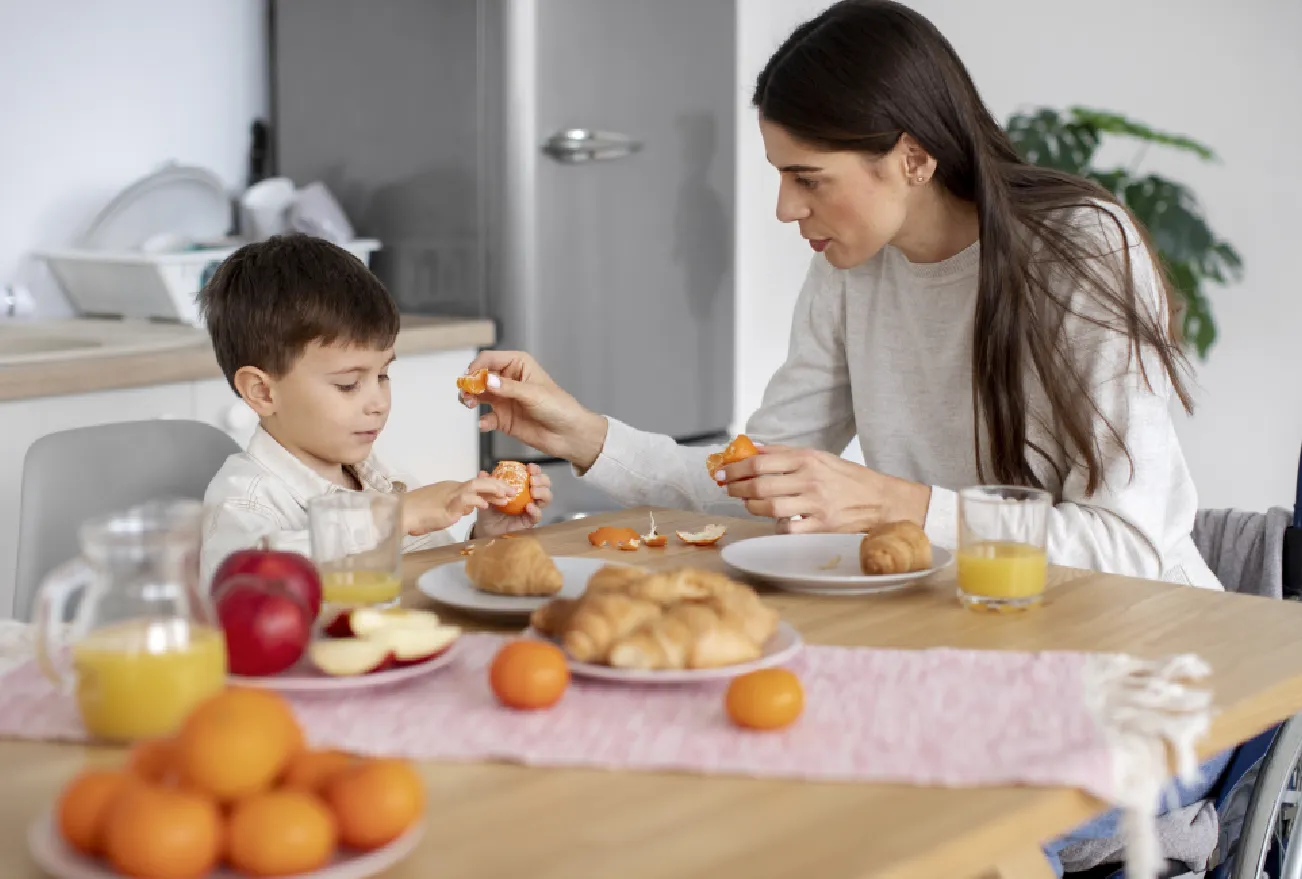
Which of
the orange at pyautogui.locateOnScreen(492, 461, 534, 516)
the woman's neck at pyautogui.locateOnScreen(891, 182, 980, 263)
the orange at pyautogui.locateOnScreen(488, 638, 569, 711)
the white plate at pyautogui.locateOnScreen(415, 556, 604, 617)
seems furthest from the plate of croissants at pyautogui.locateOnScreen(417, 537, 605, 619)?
the woman's neck at pyautogui.locateOnScreen(891, 182, 980, 263)

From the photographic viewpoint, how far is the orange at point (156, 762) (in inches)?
30.6

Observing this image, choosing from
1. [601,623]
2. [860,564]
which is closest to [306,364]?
[860,564]

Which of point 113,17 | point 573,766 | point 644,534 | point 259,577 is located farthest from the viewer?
point 113,17

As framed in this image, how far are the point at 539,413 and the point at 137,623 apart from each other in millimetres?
956

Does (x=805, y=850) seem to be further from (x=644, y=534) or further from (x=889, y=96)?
(x=889, y=96)

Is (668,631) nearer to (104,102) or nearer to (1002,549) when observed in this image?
(1002,549)

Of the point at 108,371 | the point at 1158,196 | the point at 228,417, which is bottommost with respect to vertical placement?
the point at 228,417

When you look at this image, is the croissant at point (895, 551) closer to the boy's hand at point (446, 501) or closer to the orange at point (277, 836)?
the boy's hand at point (446, 501)

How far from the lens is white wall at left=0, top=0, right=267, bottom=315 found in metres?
2.93

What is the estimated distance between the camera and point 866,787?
2.98ft

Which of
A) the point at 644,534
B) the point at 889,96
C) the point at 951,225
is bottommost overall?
the point at 644,534

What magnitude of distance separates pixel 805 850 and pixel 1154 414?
1.02 meters

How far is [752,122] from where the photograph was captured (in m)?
3.78

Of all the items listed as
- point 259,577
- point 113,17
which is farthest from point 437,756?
point 113,17
